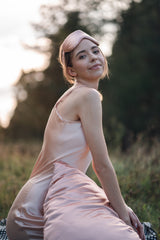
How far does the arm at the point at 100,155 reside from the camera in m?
2.10

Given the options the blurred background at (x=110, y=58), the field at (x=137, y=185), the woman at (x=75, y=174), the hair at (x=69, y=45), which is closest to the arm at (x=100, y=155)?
the woman at (x=75, y=174)

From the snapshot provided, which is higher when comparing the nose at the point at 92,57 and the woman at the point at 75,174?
the nose at the point at 92,57

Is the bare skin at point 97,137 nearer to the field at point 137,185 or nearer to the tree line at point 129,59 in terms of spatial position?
the field at point 137,185

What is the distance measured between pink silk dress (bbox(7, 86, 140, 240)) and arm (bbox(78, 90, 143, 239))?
0.06m

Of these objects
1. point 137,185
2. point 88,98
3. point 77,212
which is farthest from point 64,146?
point 137,185

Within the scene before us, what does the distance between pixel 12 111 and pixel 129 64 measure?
275 inches

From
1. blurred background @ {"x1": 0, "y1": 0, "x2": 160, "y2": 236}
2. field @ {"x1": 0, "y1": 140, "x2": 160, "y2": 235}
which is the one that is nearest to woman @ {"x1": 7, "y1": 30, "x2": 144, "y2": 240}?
field @ {"x1": 0, "y1": 140, "x2": 160, "y2": 235}

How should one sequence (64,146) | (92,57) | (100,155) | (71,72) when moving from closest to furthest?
1. (100,155)
2. (64,146)
3. (92,57)
4. (71,72)

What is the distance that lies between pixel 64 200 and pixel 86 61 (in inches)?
39.4

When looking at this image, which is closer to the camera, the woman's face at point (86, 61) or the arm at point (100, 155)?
the arm at point (100, 155)

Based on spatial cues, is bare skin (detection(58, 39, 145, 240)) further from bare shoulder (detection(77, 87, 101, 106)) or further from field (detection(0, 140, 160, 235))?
field (detection(0, 140, 160, 235))

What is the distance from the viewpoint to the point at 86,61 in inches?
93.8

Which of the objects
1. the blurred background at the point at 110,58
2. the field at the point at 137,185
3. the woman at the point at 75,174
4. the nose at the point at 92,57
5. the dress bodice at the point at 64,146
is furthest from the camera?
the blurred background at the point at 110,58

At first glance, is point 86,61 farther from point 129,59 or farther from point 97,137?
point 129,59
